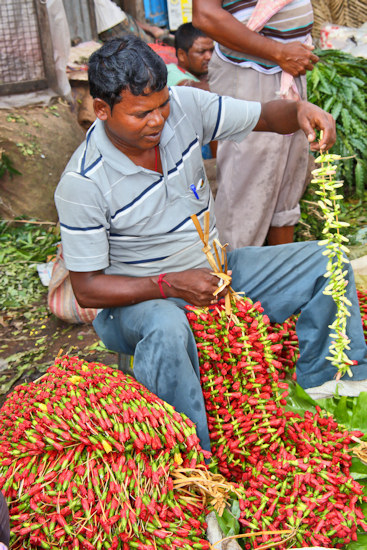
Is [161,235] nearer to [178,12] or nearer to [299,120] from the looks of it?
[299,120]

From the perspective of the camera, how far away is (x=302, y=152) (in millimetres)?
3135

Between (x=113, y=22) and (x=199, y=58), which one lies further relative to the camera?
(x=113, y=22)

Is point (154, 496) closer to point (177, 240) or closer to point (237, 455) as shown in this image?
point (237, 455)

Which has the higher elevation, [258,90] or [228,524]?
[258,90]

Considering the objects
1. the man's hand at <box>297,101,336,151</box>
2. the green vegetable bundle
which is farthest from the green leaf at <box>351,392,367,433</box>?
the green vegetable bundle

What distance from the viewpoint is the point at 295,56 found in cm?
276

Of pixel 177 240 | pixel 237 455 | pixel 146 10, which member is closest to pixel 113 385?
pixel 237 455

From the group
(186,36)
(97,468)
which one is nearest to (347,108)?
(186,36)

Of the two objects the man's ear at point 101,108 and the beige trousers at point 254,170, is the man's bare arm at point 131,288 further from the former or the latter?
the beige trousers at point 254,170

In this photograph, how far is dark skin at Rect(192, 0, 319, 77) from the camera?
274 centimetres

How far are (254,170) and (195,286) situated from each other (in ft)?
4.00

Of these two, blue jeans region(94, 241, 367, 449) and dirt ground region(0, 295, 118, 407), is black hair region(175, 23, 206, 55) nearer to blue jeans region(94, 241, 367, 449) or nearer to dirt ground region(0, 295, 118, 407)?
dirt ground region(0, 295, 118, 407)

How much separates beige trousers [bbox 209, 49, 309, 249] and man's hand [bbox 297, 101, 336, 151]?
756 millimetres

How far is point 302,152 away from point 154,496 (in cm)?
215
